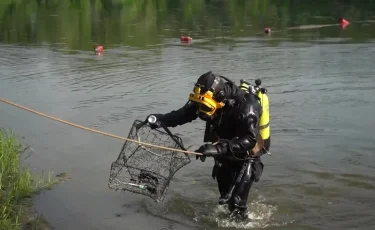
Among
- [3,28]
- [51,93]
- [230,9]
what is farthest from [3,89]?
[230,9]

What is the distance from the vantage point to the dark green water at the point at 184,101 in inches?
288

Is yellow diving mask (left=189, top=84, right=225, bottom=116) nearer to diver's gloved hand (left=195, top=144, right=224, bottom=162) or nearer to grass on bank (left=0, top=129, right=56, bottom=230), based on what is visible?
diver's gloved hand (left=195, top=144, right=224, bottom=162)

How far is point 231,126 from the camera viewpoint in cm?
626

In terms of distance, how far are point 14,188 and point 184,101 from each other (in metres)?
6.34

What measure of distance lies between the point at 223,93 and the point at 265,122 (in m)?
0.87

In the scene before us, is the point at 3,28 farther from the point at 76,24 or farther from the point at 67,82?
the point at 67,82

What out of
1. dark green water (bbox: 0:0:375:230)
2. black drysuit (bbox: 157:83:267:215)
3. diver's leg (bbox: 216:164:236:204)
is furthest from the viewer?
dark green water (bbox: 0:0:375:230)

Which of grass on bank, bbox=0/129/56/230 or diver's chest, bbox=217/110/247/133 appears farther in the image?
grass on bank, bbox=0/129/56/230

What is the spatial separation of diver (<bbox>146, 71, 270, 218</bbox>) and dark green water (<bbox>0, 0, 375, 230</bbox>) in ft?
1.89

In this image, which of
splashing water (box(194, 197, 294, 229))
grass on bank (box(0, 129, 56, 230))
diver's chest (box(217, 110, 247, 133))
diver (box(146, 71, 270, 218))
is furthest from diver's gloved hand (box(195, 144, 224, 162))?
grass on bank (box(0, 129, 56, 230))

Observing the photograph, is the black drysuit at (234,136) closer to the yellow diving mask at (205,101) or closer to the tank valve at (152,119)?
the tank valve at (152,119)

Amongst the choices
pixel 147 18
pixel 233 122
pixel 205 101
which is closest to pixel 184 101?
pixel 233 122

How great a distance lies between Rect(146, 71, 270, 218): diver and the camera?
19.1ft

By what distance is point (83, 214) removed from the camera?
7156mm
